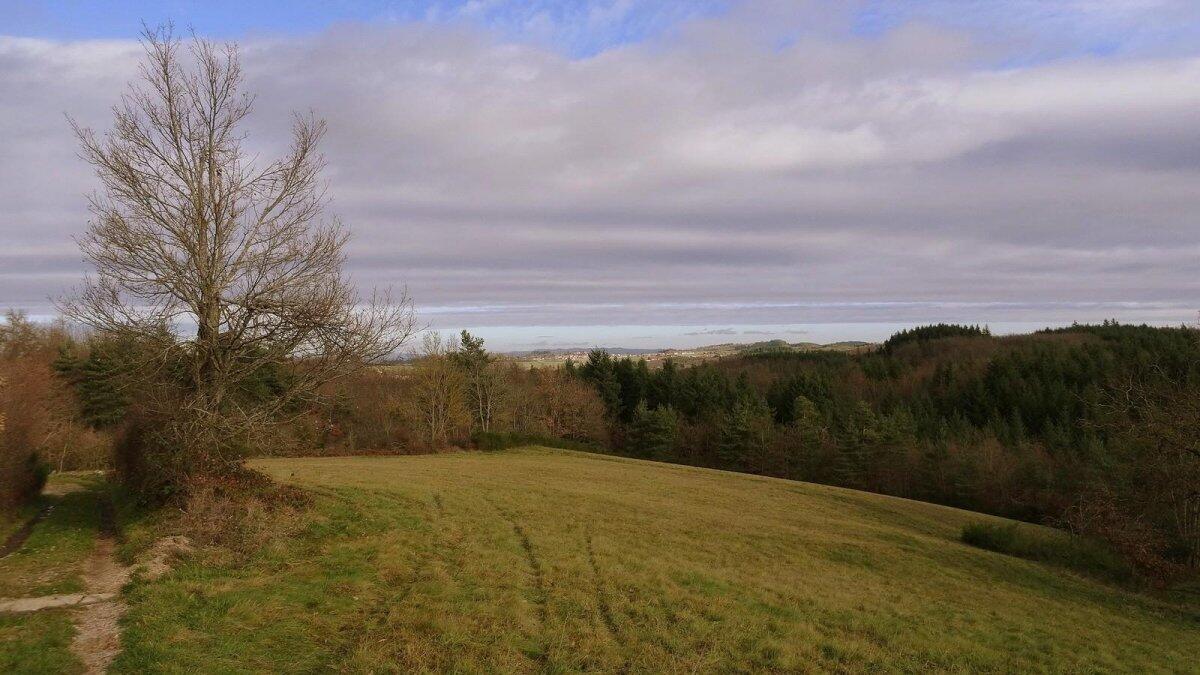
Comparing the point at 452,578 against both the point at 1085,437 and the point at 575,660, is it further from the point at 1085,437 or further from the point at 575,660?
the point at 1085,437

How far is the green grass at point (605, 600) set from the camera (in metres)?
8.61

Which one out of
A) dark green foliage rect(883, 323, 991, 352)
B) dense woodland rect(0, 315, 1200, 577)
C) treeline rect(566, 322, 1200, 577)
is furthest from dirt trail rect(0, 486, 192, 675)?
dark green foliage rect(883, 323, 991, 352)

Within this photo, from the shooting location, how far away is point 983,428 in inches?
2901

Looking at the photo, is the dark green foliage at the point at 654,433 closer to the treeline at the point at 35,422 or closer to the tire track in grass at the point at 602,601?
the treeline at the point at 35,422

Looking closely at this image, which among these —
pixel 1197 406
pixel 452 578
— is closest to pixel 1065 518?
pixel 1197 406

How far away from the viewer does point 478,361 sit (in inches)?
2810

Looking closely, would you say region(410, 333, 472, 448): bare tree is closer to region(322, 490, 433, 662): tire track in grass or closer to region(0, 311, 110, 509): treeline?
region(0, 311, 110, 509): treeline

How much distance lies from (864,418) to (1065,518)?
36.8m

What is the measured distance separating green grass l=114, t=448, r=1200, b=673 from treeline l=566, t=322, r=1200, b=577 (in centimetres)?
529

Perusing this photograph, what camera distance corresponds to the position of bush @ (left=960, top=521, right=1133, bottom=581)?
77.6ft

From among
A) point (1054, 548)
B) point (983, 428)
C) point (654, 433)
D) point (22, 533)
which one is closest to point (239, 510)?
point (22, 533)

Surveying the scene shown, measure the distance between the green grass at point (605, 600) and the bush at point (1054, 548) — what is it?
160cm

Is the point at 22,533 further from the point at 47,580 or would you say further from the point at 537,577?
the point at 537,577

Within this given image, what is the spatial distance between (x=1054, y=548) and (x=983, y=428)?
55291 millimetres
